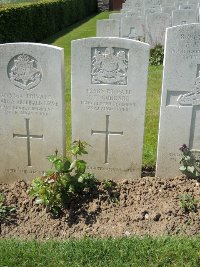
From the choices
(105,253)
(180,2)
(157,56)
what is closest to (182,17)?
(157,56)

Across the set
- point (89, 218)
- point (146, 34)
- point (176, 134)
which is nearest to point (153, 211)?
point (89, 218)

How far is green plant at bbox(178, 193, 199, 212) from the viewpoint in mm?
3906

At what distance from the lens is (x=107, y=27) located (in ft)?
35.1

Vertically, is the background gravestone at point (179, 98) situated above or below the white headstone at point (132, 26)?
below

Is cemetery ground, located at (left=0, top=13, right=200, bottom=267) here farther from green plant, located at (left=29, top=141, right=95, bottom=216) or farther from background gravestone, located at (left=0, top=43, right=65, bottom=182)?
background gravestone, located at (left=0, top=43, right=65, bottom=182)

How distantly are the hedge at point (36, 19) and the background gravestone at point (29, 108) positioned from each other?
9.12 meters

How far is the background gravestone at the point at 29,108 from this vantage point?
3977mm

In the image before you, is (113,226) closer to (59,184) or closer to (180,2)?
(59,184)

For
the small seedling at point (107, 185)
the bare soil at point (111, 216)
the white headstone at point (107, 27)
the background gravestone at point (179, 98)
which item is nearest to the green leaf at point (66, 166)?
the bare soil at point (111, 216)

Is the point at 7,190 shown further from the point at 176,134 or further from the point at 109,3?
the point at 109,3

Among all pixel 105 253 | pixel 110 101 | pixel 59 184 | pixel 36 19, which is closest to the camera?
pixel 105 253

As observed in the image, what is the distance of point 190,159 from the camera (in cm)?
437

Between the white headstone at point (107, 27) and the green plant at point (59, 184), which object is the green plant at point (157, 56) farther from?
the green plant at point (59, 184)

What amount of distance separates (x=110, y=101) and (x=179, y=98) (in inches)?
29.0
